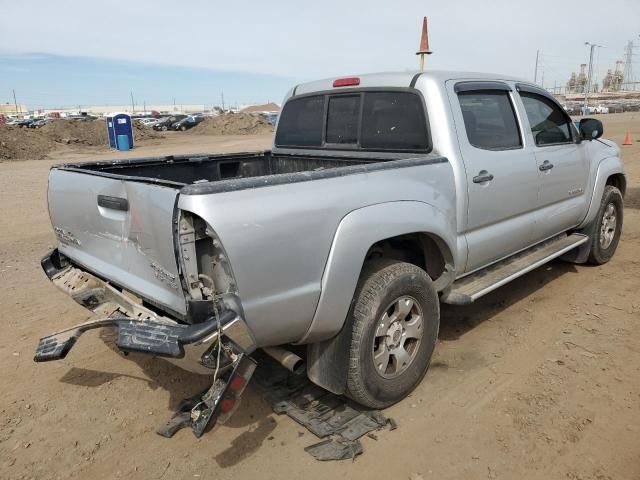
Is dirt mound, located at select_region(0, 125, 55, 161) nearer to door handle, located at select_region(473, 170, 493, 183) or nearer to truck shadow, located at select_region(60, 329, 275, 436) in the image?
truck shadow, located at select_region(60, 329, 275, 436)

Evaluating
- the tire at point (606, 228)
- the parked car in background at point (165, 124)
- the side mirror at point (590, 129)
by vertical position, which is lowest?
the parked car in background at point (165, 124)

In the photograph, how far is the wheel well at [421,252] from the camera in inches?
133

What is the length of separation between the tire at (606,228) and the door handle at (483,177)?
7.86 ft

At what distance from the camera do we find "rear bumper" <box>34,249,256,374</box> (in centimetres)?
233

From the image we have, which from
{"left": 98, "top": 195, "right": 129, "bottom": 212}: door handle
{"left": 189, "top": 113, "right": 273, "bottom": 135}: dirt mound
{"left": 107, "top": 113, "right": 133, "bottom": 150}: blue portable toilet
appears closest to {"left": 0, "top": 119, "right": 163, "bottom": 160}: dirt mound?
{"left": 107, "top": 113, "right": 133, "bottom": 150}: blue portable toilet

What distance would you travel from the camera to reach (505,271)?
4160mm

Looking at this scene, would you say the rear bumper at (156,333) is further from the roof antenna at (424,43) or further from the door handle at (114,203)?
the roof antenna at (424,43)

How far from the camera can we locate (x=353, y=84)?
416cm

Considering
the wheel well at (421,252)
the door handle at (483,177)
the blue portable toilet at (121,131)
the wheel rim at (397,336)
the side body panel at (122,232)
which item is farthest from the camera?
the blue portable toilet at (121,131)

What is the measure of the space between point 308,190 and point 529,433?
1.89 metres

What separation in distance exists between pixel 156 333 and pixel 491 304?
344 cm

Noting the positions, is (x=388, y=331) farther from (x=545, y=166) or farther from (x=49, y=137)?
(x=49, y=137)

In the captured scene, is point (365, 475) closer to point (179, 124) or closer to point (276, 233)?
point (276, 233)

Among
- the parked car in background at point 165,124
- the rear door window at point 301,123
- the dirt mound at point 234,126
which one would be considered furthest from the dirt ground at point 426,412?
the parked car in background at point 165,124
